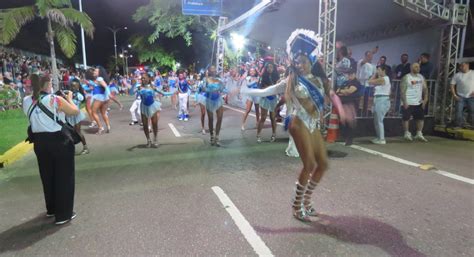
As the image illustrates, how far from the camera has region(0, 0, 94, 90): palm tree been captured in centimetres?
1565

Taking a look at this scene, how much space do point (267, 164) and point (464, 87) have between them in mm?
6436

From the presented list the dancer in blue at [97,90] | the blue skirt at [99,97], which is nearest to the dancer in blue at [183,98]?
the dancer in blue at [97,90]

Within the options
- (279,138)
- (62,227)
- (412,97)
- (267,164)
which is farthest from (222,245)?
(412,97)

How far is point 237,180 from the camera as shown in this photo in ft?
19.0

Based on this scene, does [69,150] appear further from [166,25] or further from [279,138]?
[166,25]

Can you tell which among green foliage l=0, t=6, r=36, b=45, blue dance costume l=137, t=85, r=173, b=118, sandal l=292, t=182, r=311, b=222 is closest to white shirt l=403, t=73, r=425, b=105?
sandal l=292, t=182, r=311, b=222

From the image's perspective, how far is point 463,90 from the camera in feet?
31.4

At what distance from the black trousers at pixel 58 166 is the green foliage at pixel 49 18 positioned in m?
14.4

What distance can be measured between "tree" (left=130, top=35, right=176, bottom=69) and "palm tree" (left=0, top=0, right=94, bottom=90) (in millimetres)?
17219

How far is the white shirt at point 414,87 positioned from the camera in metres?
8.89

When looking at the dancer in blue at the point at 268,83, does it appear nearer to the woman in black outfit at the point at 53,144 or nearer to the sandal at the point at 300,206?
the sandal at the point at 300,206

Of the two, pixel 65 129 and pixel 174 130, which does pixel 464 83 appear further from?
pixel 65 129

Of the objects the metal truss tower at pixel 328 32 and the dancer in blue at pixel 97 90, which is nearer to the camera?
the metal truss tower at pixel 328 32

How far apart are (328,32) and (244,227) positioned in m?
6.68
